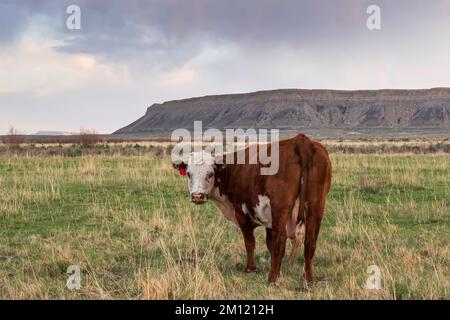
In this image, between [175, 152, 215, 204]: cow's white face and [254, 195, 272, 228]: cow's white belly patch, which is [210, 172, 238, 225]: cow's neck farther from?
[254, 195, 272, 228]: cow's white belly patch

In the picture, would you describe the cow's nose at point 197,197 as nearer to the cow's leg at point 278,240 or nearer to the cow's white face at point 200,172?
the cow's white face at point 200,172

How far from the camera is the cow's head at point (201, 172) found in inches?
307

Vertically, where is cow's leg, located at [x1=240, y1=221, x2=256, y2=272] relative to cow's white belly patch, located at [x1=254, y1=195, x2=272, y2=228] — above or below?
below

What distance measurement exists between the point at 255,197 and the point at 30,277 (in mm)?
3422

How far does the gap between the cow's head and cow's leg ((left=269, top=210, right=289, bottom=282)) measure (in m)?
1.17

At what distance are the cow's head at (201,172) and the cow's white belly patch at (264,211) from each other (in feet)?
2.56

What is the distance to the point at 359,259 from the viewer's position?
28.2 feet

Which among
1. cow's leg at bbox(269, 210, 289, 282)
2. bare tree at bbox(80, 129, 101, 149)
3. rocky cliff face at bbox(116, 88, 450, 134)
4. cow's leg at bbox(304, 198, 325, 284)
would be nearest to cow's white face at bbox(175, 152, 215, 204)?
cow's leg at bbox(269, 210, 289, 282)

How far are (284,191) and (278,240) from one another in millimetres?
649

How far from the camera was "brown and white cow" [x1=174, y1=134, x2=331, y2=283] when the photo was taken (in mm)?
7117

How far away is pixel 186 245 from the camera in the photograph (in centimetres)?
969

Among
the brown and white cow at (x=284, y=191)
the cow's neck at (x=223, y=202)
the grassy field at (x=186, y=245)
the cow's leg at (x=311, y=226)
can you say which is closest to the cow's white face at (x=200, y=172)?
the brown and white cow at (x=284, y=191)
